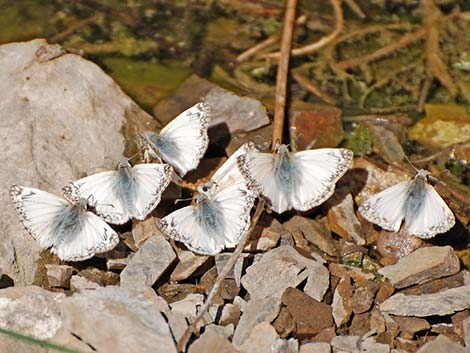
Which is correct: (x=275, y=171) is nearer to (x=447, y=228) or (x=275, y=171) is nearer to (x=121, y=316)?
(x=447, y=228)

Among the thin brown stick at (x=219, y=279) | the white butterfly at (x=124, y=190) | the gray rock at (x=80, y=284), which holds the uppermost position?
the white butterfly at (x=124, y=190)

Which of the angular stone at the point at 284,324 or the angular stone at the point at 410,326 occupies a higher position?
the angular stone at the point at 284,324

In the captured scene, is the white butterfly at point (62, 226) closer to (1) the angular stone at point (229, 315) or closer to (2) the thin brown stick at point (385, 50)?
(1) the angular stone at point (229, 315)

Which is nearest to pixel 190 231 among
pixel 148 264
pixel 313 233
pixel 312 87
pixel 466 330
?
pixel 148 264

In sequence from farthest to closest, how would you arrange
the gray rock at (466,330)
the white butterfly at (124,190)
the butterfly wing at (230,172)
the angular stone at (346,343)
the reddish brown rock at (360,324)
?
1. the butterfly wing at (230,172)
2. the white butterfly at (124,190)
3. the reddish brown rock at (360,324)
4. the gray rock at (466,330)
5. the angular stone at (346,343)

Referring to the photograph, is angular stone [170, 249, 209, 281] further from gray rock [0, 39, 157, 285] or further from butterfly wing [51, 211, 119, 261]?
gray rock [0, 39, 157, 285]


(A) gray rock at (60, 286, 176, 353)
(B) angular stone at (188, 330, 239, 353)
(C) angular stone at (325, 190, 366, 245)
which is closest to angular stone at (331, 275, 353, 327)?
(C) angular stone at (325, 190, 366, 245)

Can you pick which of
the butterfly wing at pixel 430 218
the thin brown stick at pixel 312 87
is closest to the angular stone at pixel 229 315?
the butterfly wing at pixel 430 218

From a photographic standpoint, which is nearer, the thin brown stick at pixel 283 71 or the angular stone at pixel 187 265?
the angular stone at pixel 187 265
